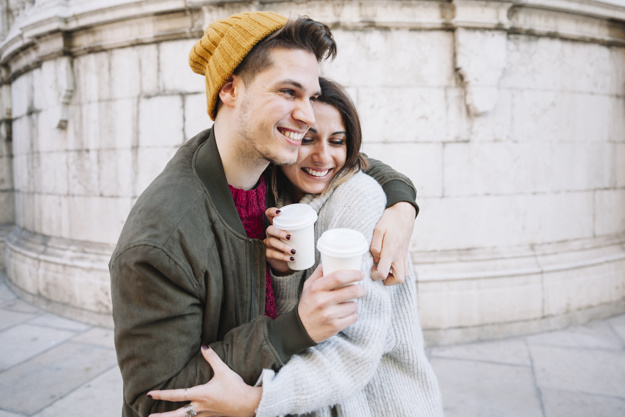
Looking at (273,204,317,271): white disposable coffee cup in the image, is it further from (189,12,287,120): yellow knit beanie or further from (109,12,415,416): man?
(189,12,287,120): yellow knit beanie

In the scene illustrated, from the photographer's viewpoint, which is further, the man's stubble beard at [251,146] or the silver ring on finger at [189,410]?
the man's stubble beard at [251,146]

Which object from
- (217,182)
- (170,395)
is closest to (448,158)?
(217,182)

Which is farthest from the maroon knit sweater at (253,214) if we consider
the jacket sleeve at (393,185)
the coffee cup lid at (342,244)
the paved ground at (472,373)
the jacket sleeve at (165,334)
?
the paved ground at (472,373)

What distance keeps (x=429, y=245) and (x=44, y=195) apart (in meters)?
5.35

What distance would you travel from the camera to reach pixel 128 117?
484 cm

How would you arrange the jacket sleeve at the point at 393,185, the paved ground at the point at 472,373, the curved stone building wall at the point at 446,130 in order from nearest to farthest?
the jacket sleeve at the point at 393,185, the paved ground at the point at 472,373, the curved stone building wall at the point at 446,130

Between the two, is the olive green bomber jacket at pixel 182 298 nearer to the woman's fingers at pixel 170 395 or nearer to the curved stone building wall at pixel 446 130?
the woman's fingers at pixel 170 395

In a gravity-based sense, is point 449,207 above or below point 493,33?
below

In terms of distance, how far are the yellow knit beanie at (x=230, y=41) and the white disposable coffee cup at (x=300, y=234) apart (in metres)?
0.60

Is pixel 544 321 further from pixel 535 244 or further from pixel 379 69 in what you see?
pixel 379 69

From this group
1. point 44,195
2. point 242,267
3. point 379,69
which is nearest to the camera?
point 242,267

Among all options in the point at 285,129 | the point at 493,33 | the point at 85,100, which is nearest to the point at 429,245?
the point at 493,33

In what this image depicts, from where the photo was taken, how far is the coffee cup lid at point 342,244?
49.1 inches

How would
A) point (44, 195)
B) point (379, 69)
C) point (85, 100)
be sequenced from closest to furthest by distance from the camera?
point (379, 69), point (85, 100), point (44, 195)
